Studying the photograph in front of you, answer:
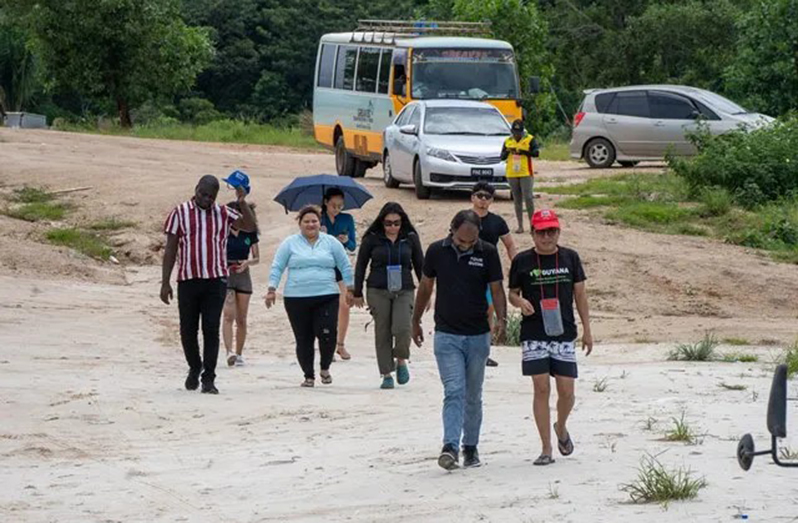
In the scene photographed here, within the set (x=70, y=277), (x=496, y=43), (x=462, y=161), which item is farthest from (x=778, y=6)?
(x=70, y=277)

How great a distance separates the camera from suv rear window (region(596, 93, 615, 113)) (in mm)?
33406

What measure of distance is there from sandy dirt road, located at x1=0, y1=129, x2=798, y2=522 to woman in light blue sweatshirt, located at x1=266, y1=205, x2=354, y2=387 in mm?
606

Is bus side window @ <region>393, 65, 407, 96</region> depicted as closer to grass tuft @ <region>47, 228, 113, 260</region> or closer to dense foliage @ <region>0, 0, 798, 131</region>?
grass tuft @ <region>47, 228, 113, 260</region>

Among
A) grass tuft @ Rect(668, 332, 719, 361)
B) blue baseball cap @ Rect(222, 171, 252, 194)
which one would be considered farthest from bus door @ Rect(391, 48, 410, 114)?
blue baseball cap @ Rect(222, 171, 252, 194)

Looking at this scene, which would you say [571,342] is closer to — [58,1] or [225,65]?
[58,1]

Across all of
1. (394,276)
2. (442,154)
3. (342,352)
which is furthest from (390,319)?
(442,154)

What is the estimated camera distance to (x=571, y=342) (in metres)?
10.3

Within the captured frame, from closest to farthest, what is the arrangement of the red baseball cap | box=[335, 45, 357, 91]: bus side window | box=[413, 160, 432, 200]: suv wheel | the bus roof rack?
the red baseball cap, box=[413, 160, 432, 200]: suv wheel, the bus roof rack, box=[335, 45, 357, 91]: bus side window

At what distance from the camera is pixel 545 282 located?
10180 millimetres

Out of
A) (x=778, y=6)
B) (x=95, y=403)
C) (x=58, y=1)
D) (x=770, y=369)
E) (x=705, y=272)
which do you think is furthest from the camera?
(x=58, y=1)

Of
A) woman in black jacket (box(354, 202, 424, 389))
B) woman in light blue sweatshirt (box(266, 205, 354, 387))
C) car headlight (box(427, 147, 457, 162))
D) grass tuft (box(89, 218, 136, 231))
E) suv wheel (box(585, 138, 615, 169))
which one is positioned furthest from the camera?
suv wheel (box(585, 138, 615, 169))

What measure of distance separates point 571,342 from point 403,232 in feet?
11.5

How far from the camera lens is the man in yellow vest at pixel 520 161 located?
22.2 m

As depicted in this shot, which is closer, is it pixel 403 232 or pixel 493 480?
pixel 493 480
